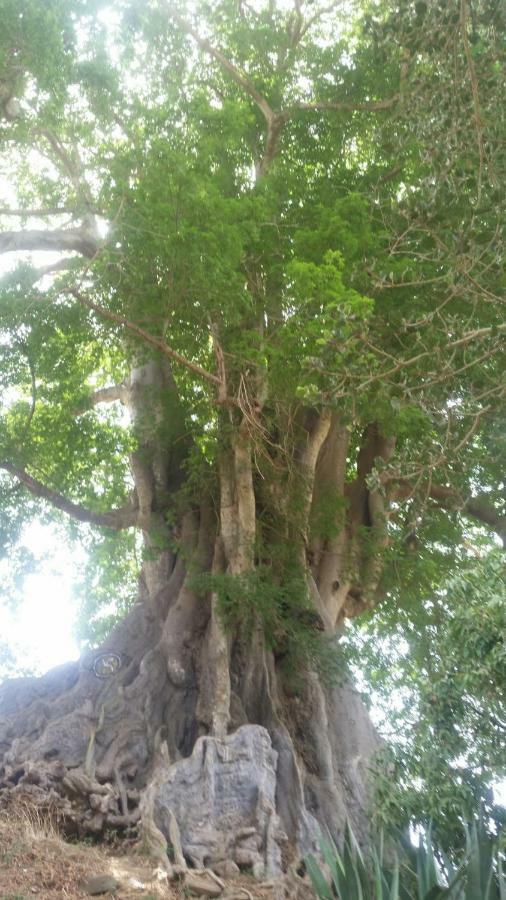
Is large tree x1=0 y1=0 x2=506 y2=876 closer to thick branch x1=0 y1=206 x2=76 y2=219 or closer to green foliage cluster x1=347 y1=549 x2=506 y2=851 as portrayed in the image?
thick branch x1=0 y1=206 x2=76 y2=219

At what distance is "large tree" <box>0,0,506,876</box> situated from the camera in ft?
26.8

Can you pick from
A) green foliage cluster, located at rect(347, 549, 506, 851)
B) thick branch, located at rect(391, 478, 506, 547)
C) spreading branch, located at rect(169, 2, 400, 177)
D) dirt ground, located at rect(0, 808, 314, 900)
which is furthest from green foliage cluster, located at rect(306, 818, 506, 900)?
spreading branch, located at rect(169, 2, 400, 177)

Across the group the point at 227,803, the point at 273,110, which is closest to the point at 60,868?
the point at 227,803

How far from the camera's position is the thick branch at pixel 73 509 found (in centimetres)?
1055

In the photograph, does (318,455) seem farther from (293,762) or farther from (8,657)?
(8,657)

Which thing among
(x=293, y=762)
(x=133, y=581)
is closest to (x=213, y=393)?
(x=293, y=762)

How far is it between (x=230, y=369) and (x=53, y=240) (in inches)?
122

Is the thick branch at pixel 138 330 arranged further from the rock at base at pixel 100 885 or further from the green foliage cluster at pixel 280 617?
the rock at base at pixel 100 885

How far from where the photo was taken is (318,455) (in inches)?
466

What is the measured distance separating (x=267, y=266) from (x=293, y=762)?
5798 mm

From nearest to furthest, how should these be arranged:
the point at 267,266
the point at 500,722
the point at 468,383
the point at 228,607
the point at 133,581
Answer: the point at 500,722 → the point at 468,383 → the point at 228,607 → the point at 267,266 → the point at 133,581

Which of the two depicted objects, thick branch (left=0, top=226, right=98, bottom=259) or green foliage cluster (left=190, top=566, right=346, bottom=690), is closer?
green foliage cluster (left=190, top=566, right=346, bottom=690)

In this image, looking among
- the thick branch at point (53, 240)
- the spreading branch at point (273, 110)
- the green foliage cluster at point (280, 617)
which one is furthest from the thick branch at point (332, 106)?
the green foliage cluster at point (280, 617)

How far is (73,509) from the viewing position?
1097 centimetres
